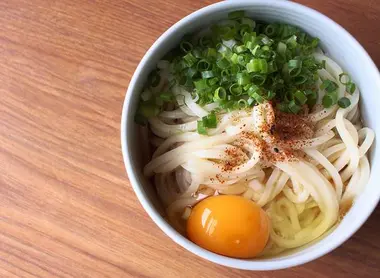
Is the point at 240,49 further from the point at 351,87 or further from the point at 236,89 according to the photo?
the point at 351,87

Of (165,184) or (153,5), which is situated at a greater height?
(153,5)

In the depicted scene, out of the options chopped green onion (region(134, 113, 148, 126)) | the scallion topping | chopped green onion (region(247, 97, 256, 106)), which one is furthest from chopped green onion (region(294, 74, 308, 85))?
chopped green onion (region(134, 113, 148, 126))

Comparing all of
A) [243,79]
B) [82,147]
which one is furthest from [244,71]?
[82,147]

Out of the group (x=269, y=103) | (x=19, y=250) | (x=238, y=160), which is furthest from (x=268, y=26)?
(x=19, y=250)

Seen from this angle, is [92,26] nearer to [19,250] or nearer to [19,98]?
[19,98]

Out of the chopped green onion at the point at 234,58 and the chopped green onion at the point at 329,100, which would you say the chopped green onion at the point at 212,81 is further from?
the chopped green onion at the point at 329,100

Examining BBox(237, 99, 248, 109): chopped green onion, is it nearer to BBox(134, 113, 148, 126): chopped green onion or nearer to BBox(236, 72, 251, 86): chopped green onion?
BBox(236, 72, 251, 86): chopped green onion

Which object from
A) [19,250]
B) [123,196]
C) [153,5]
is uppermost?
[153,5]
